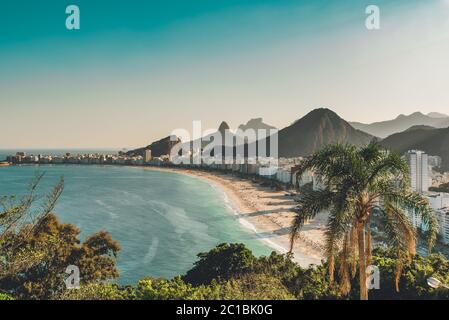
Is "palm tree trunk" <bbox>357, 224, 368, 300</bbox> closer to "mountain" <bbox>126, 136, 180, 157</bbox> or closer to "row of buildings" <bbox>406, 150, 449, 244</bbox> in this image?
"row of buildings" <bbox>406, 150, 449, 244</bbox>

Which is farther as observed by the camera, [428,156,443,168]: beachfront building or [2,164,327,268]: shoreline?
[428,156,443,168]: beachfront building

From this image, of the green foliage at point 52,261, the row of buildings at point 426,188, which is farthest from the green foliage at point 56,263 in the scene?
the row of buildings at point 426,188

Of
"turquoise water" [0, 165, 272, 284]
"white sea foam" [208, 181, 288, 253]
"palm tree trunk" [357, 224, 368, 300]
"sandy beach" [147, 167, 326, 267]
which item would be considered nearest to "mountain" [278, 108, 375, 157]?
"sandy beach" [147, 167, 326, 267]

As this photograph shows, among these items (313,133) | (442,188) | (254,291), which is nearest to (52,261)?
(254,291)

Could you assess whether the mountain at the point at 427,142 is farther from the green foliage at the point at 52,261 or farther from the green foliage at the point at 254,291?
the green foliage at the point at 254,291

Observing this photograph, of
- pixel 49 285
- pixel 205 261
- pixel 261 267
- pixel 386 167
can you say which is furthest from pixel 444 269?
pixel 49 285
